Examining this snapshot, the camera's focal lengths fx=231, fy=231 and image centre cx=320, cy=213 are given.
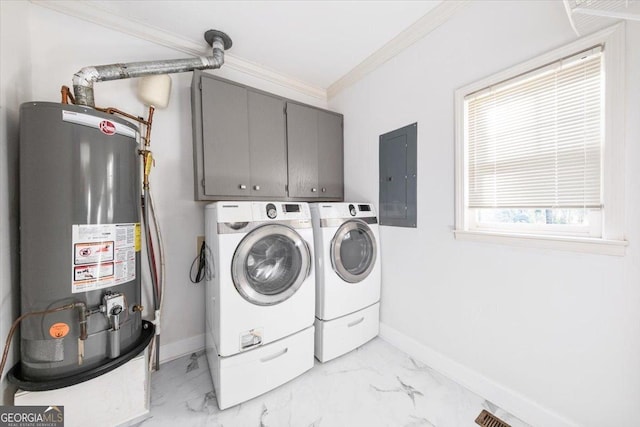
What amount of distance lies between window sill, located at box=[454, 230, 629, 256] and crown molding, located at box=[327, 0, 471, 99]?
4.63 ft

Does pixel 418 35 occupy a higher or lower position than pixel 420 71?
higher

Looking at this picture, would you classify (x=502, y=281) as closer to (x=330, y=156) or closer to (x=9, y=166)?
(x=330, y=156)

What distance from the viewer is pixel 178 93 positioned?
1857mm

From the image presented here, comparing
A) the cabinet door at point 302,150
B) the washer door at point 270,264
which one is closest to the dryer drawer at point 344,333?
the washer door at point 270,264

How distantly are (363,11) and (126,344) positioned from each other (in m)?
2.48

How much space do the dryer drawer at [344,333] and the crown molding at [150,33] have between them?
2272 millimetres

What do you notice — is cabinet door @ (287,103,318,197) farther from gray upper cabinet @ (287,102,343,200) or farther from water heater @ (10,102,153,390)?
water heater @ (10,102,153,390)

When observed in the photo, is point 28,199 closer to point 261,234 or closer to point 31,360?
point 31,360

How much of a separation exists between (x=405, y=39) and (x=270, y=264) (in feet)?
6.44

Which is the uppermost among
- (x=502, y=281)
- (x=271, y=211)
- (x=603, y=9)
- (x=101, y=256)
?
(x=603, y=9)

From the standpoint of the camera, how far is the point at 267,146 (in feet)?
6.41

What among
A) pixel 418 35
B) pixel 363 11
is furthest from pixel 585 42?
pixel 363 11

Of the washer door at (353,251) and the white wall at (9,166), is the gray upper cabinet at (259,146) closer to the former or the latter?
the washer door at (353,251)

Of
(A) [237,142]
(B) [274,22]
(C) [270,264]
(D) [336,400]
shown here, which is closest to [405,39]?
(B) [274,22]
